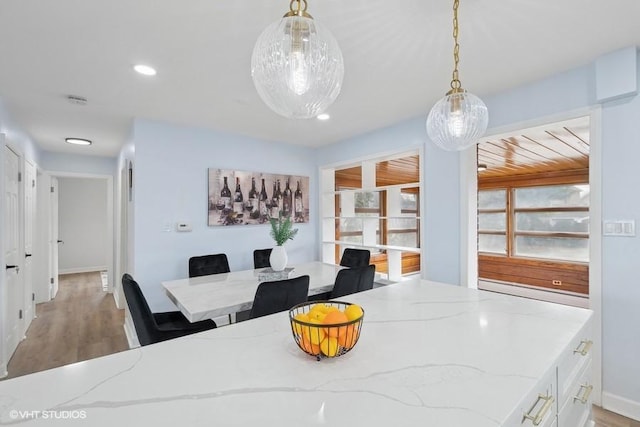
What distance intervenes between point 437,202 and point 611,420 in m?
1.93

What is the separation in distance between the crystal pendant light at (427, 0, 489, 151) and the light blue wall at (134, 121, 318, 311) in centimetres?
273

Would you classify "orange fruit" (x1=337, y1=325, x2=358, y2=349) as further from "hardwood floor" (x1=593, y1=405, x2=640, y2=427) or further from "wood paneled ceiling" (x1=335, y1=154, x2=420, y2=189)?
"wood paneled ceiling" (x1=335, y1=154, x2=420, y2=189)

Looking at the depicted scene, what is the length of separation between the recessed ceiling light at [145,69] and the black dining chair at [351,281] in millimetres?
1939

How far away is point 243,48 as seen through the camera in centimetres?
192

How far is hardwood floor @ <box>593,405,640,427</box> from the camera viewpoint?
1.94 meters

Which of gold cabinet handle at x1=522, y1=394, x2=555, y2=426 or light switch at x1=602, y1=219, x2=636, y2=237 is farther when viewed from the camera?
light switch at x1=602, y1=219, x2=636, y2=237

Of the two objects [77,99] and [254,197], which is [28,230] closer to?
[77,99]

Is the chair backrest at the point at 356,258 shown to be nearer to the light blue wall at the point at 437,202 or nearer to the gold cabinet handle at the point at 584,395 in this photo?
the light blue wall at the point at 437,202

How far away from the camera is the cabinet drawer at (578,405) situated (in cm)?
112

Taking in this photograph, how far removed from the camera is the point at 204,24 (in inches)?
65.9

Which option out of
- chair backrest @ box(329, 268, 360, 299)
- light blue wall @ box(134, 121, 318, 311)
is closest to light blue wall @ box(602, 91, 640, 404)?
chair backrest @ box(329, 268, 360, 299)

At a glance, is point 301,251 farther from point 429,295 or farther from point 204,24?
point 204,24

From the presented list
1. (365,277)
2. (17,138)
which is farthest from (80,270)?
(365,277)

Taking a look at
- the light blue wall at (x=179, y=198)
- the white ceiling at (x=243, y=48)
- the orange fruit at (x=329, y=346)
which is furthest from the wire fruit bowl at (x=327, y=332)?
the light blue wall at (x=179, y=198)
